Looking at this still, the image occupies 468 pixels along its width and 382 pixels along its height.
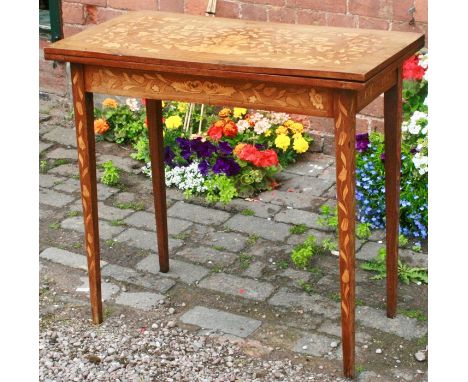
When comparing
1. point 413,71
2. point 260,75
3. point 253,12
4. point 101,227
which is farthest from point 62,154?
point 260,75

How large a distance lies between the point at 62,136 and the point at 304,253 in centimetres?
217

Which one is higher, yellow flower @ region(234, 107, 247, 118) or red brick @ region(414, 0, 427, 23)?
red brick @ region(414, 0, 427, 23)

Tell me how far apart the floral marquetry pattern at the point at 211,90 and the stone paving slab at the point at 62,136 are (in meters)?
2.41

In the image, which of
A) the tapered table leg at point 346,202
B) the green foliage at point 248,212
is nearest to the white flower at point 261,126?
the green foliage at point 248,212

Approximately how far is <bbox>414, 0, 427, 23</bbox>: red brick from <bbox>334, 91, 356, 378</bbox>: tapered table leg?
6.69 ft

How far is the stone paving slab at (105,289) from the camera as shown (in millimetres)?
3918

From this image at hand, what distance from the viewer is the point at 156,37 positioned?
336cm

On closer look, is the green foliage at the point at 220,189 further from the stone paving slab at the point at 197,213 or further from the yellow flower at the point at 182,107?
the yellow flower at the point at 182,107

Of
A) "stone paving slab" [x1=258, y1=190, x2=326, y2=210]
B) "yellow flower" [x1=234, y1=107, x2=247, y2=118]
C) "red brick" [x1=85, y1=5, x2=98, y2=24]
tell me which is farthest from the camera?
"red brick" [x1=85, y1=5, x2=98, y2=24]

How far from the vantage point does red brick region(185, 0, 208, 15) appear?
5.39 metres

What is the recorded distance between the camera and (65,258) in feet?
14.0

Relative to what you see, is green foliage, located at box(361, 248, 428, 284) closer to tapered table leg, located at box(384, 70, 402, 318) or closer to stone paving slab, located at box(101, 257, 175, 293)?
tapered table leg, located at box(384, 70, 402, 318)

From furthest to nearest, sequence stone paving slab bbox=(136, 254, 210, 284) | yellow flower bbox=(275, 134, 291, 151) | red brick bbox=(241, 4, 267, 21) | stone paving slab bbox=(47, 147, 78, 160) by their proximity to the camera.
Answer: stone paving slab bbox=(47, 147, 78, 160)
red brick bbox=(241, 4, 267, 21)
yellow flower bbox=(275, 134, 291, 151)
stone paving slab bbox=(136, 254, 210, 284)

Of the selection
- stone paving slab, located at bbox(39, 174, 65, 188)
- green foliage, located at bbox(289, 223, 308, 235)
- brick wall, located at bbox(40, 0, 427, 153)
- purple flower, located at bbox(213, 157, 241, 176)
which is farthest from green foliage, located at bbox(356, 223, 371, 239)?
stone paving slab, located at bbox(39, 174, 65, 188)
